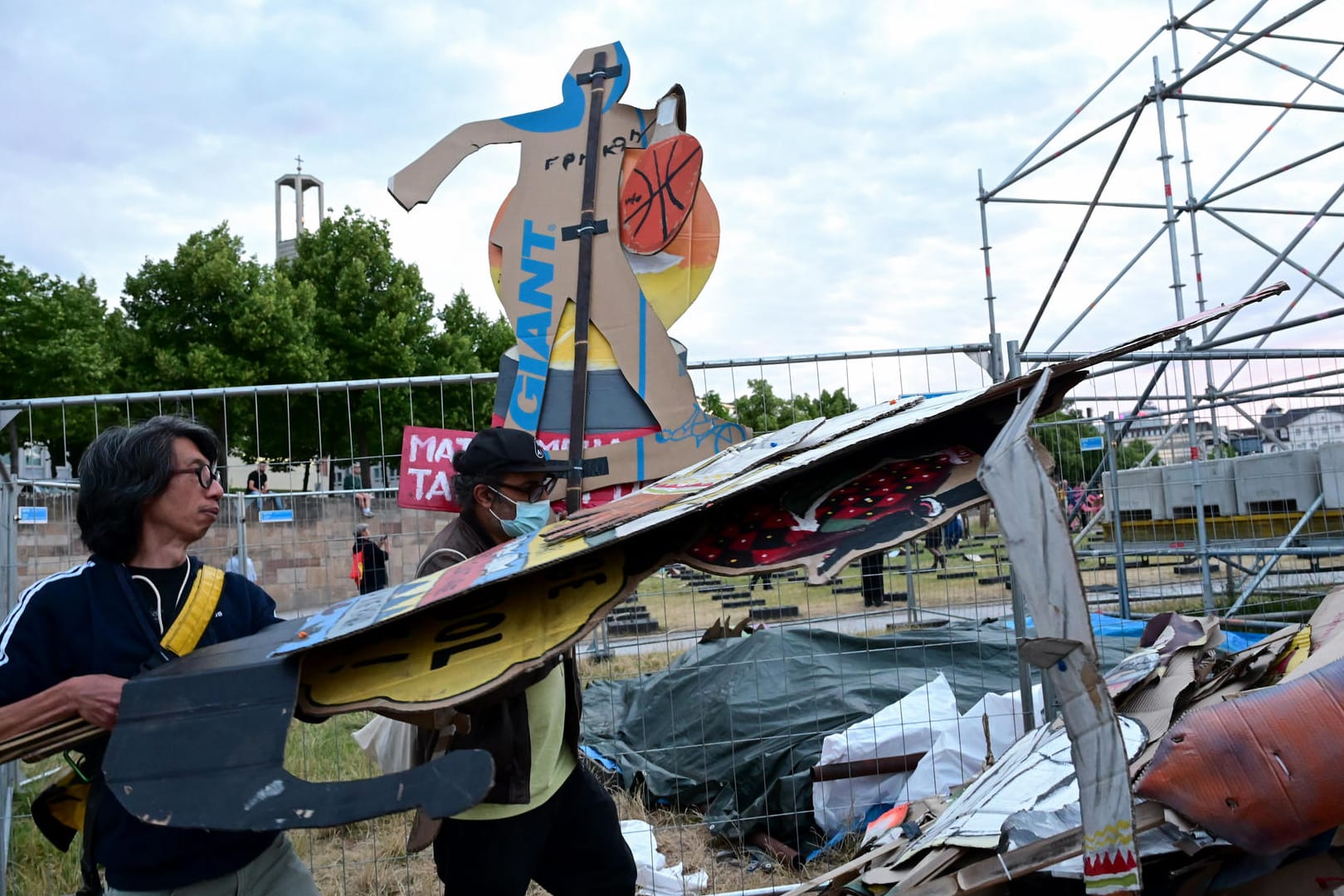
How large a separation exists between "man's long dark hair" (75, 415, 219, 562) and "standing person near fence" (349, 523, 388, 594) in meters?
1.86

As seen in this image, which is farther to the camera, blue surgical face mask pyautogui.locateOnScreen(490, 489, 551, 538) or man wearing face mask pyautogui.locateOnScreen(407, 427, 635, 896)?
blue surgical face mask pyautogui.locateOnScreen(490, 489, 551, 538)

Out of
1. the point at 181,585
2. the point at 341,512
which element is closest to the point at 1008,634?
the point at 341,512

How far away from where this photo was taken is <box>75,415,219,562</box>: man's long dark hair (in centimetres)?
203

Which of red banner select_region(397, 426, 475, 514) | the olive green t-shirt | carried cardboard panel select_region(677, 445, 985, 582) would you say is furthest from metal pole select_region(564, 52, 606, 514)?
carried cardboard panel select_region(677, 445, 985, 582)

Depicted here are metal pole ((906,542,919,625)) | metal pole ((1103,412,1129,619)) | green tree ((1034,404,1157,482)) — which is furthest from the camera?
green tree ((1034,404,1157,482))

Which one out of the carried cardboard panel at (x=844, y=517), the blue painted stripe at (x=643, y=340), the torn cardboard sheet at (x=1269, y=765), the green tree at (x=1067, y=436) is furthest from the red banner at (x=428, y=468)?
the green tree at (x=1067, y=436)

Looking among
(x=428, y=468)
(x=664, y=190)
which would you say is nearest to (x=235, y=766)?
(x=428, y=468)

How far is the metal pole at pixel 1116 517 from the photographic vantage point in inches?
197

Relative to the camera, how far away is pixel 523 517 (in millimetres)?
2756

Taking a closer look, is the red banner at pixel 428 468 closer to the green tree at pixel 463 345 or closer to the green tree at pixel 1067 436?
the green tree at pixel 1067 436

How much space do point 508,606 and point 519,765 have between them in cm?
88

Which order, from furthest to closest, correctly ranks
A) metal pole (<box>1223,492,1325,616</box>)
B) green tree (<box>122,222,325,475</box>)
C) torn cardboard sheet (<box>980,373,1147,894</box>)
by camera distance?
green tree (<box>122,222,325,475</box>)
metal pole (<box>1223,492,1325,616</box>)
torn cardboard sheet (<box>980,373,1147,894</box>)

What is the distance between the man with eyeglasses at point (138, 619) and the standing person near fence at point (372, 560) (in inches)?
68.7

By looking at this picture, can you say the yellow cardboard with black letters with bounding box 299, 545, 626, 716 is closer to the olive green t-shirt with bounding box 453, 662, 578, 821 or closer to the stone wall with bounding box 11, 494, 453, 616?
the olive green t-shirt with bounding box 453, 662, 578, 821
